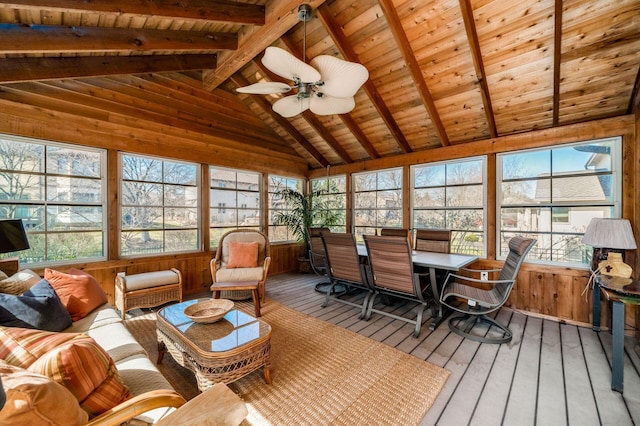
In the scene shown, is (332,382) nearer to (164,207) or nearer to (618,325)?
(618,325)

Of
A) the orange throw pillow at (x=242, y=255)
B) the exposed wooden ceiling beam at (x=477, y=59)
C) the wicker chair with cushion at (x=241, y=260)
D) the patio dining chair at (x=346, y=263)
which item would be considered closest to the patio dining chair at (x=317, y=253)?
the patio dining chair at (x=346, y=263)

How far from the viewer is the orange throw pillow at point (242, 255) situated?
13.1 ft

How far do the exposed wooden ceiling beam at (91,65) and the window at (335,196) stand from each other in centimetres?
331

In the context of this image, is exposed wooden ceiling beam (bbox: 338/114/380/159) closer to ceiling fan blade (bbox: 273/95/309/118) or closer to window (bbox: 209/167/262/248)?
ceiling fan blade (bbox: 273/95/309/118)

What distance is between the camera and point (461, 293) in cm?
283

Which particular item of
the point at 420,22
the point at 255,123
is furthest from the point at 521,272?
the point at 255,123

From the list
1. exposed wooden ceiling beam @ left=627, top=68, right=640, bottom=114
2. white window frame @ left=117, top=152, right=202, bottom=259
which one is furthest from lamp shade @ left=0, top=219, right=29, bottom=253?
exposed wooden ceiling beam @ left=627, top=68, right=640, bottom=114

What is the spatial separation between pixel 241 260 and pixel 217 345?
223 cm

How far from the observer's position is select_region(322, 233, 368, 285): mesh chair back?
3233 millimetres

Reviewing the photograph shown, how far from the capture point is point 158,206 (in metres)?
4.17

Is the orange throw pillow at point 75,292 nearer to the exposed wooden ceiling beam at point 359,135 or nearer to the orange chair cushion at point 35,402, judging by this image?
the orange chair cushion at point 35,402

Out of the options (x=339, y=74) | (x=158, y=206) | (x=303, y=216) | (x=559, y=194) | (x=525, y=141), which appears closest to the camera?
(x=339, y=74)

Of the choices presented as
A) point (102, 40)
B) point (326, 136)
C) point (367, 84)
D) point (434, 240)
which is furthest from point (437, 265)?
point (102, 40)

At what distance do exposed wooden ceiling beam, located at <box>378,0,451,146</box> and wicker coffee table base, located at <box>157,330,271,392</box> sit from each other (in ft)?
10.6
